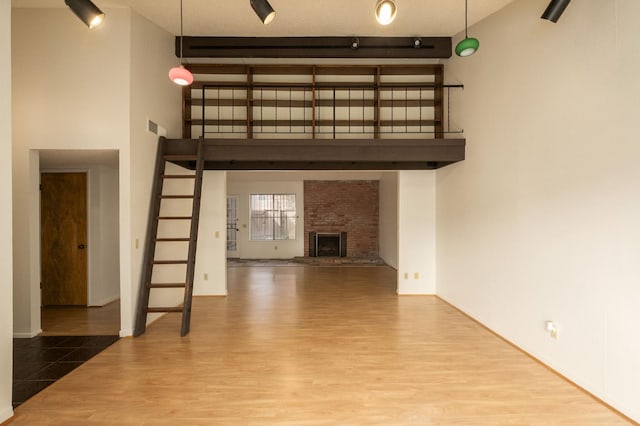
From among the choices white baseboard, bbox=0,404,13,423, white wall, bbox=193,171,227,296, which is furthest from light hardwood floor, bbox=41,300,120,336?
white baseboard, bbox=0,404,13,423

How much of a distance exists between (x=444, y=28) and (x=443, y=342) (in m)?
4.13

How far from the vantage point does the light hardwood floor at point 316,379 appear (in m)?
2.29

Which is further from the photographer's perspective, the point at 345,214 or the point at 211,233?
the point at 345,214

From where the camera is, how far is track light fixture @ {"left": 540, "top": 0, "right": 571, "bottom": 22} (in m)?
2.66

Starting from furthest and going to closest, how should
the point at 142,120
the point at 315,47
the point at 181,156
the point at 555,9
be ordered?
the point at 315,47 < the point at 181,156 < the point at 142,120 < the point at 555,9

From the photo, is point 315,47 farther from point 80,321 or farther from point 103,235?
point 80,321

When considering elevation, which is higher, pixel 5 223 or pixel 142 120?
pixel 142 120

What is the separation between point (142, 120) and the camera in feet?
13.1

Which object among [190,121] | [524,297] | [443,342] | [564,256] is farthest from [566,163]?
[190,121]

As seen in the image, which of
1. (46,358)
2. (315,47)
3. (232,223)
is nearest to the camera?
(46,358)

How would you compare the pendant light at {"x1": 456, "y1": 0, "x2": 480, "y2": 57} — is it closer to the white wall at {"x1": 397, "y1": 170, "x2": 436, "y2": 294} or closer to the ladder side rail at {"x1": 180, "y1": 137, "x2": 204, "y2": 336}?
the white wall at {"x1": 397, "y1": 170, "x2": 436, "y2": 294}

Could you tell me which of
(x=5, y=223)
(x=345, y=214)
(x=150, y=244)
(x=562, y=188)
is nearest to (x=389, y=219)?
(x=345, y=214)

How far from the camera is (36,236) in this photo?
3.78 m

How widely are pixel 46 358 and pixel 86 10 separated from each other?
10.7ft
